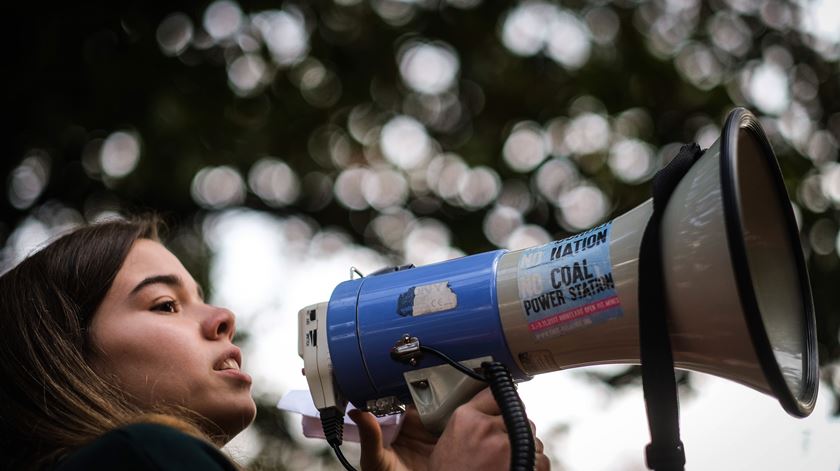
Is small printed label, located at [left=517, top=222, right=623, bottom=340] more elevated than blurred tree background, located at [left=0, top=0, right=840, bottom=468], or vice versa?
small printed label, located at [left=517, top=222, right=623, bottom=340]

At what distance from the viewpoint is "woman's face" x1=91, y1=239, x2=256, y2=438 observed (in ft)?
6.19

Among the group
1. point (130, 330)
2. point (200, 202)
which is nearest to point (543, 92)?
point (200, 202)

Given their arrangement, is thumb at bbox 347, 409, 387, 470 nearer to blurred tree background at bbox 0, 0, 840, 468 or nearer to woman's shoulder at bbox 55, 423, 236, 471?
woman's shoulder at bbox 55, 423, 236, 471

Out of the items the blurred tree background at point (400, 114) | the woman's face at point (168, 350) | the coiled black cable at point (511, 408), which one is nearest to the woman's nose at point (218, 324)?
the woman's face at point (168, 350)

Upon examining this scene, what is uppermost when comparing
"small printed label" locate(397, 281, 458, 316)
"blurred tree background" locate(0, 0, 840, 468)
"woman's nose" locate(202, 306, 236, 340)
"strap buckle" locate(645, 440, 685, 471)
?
"small printed label" locate(397, 281, 458, 316)

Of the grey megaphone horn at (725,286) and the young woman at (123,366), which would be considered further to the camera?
the young woman at (123,366)

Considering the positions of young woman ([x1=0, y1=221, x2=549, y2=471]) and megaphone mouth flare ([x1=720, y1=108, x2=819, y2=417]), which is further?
young woman ([x1=0, y1=221, x2=549, y2=471])

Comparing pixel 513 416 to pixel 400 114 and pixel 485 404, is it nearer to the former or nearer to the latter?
pixel 485 404

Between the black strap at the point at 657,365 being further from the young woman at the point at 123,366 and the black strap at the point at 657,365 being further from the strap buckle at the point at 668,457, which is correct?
the young woman at the point at 123,366

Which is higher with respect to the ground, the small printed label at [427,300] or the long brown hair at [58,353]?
the small printed label at [427,300]

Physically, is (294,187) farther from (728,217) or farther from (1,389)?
(728,217)

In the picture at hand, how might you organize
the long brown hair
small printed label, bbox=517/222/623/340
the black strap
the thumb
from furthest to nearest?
1. the thumb
2. the long brown hair
3. small printed label, bbox=517/222/623/340
4. the black strap

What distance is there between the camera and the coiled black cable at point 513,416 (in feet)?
5.08

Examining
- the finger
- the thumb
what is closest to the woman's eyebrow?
the thumb
